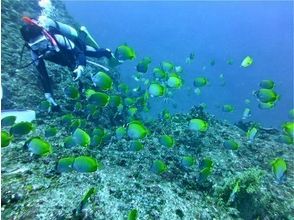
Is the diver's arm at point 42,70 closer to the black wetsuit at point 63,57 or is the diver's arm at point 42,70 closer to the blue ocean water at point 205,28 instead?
the black wetsuit at point 63,57

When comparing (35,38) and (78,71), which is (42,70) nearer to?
(35,38)

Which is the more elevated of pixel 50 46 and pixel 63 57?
pixel 50 46

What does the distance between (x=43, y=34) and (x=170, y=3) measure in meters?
139

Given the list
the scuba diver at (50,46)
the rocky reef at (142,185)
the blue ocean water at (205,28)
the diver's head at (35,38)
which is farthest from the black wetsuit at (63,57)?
the blue ocean water at (205,28)

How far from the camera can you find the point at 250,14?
141 m

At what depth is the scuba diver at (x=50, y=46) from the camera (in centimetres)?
660

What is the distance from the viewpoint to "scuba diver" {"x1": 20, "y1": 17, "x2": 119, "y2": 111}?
660 centimetres

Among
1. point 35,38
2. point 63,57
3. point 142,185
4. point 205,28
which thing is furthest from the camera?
point 205,28

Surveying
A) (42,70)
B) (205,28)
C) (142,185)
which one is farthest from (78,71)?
(205,28)

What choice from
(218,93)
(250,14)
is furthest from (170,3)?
(218,93)

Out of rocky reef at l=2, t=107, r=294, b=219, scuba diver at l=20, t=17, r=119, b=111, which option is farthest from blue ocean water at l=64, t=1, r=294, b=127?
rocky reef at l=2, t=107, r=294, b=219

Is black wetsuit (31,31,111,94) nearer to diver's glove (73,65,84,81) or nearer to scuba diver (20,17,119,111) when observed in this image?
scuba diver (20,17,119,111)

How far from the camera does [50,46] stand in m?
A: 6.77

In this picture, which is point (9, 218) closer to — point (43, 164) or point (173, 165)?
point (43, 164)
